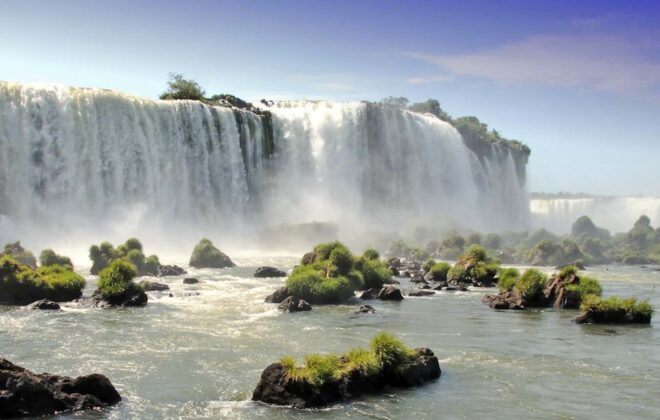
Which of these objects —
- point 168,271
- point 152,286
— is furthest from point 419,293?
point 168,271

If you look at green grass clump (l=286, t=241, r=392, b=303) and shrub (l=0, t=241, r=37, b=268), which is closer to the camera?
green grass clump (l=286, t=241, r=392, b=303)

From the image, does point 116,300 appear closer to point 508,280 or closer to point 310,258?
point 310,258

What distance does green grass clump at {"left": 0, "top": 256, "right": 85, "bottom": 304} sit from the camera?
2848 centimetres

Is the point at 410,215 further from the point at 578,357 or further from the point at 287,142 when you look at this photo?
the point at 578,357

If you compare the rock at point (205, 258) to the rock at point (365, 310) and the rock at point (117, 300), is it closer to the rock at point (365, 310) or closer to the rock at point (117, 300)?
the rock at point (117, 300)

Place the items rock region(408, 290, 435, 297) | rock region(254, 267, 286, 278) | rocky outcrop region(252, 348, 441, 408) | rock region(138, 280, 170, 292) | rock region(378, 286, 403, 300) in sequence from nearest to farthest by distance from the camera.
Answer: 1. rocky outcrop region(252, 348, 441, 408)
2. rock region(378, 286, 403, 300)
3. rock region(138, 280, 170, 292)
4. rock region(408, 290, 435, 297)
5. rock region(254, 267, 286, 278)

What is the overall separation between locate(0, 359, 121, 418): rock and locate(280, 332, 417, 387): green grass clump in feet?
13.1

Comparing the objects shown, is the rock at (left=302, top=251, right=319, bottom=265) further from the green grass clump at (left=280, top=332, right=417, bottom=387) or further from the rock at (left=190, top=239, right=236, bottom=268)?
the green grass clump at (left=280, top=332, right=417, bottom=387)

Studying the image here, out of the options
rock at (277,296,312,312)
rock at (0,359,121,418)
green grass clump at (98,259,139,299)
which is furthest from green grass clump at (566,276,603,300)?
rock at (0,359,121,418)

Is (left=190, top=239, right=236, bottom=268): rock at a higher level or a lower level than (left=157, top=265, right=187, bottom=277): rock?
higher

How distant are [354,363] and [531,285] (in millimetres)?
17310

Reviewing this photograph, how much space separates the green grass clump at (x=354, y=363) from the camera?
1556 cm

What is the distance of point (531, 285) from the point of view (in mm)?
31578

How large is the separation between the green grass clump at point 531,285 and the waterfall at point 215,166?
102ft
